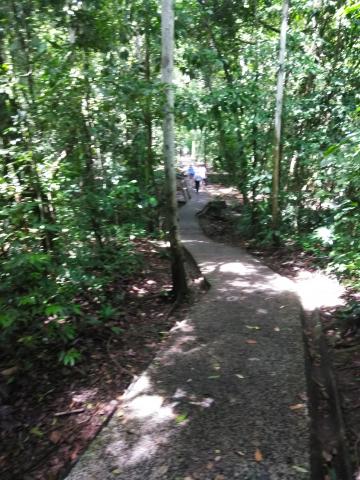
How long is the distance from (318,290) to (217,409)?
446cm

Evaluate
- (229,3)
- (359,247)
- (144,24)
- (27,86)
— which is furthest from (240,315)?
(229,3)

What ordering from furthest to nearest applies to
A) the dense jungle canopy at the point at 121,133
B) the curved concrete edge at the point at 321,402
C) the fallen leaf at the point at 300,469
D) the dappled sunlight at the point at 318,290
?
the dappled sunlight at the point at 318,290 → the dense jungle canopy at the point at 121,133 → the curved concrete edge at the point at 321,402 → the fallen leaf at the point at 300,469

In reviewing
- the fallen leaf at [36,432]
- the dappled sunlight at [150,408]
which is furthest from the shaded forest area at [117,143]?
the dappled sunlight at [150,408]

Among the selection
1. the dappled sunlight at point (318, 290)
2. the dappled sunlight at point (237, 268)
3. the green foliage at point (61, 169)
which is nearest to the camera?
the green foliage at point (61, 169)

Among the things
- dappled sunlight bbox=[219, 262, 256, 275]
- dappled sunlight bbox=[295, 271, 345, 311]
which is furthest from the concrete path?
dappled sunlight bbox=[219, 262, 256, 275]

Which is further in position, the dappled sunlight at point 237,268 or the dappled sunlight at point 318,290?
the dappled sunlight at point 237,268

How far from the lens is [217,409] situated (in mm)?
3809

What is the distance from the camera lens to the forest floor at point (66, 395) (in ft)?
11.7

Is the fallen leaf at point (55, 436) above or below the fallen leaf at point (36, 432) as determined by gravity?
below

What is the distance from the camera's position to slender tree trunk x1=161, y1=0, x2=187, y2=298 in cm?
598

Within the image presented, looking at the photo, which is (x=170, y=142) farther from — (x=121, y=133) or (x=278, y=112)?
(x=278, y=112)

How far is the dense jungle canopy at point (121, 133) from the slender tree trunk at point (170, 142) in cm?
23

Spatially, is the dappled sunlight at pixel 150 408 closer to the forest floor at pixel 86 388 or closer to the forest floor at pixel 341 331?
the forest floor at pixel 86 388

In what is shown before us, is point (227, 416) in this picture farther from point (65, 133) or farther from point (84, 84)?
A: point (84, 84)
